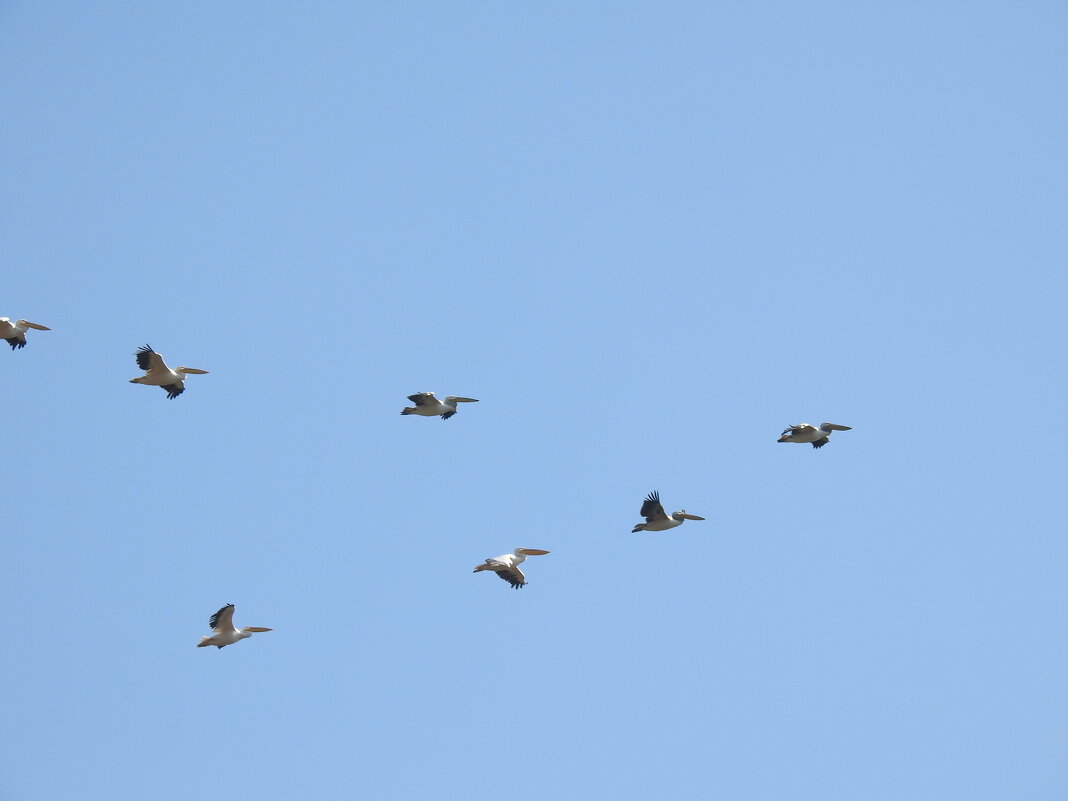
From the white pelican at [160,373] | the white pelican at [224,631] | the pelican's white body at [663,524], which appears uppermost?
the white pelican at [160,373]

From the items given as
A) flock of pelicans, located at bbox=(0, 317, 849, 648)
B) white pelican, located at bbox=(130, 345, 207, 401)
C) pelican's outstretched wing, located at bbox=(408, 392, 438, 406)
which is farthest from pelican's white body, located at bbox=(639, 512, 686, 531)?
white pelican, located at bbox=(130, 345, 207, 401)

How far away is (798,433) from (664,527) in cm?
264

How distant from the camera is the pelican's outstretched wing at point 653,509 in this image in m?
23.5

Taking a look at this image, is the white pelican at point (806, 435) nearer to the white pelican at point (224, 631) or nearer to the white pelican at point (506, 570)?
the white pelican at point (506, 570)

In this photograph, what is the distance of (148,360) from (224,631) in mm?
4058

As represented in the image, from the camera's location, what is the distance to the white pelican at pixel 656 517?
23.5m

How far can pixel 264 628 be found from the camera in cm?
2506

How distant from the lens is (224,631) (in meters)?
24.3

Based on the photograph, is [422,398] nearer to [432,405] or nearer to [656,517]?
[432,405]

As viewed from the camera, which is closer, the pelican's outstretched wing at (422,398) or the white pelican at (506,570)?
the white pelican at (506,570)

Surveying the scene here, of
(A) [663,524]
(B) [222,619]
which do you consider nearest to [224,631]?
(B) [222,619]

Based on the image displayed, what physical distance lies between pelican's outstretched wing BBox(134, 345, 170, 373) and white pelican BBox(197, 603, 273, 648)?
3.60 m

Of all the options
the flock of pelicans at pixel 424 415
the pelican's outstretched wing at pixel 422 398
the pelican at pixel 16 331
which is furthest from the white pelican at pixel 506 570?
the pelican at pixel 16 331

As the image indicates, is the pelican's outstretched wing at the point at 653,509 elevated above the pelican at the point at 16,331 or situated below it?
below
